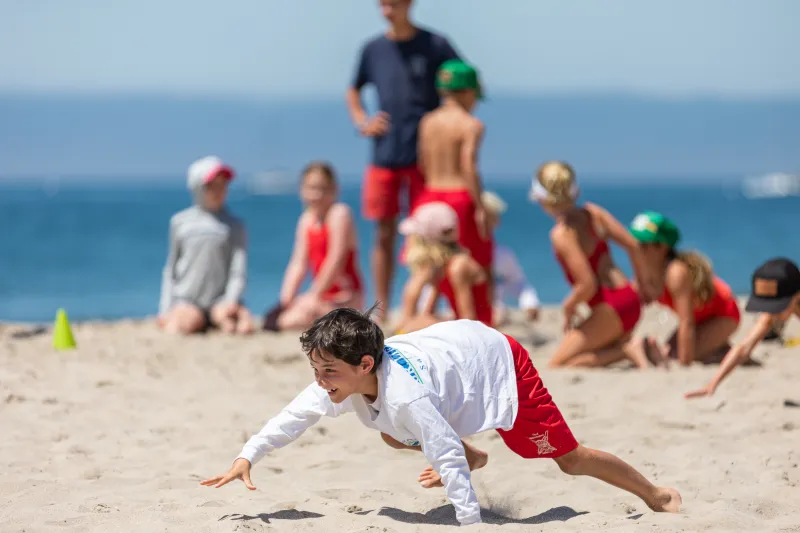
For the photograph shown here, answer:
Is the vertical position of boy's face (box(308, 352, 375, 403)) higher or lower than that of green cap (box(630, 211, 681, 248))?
lower

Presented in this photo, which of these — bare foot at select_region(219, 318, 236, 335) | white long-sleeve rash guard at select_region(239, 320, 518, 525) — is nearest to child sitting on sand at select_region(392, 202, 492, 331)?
bare foot at select_region(219, 318, 236, 335)

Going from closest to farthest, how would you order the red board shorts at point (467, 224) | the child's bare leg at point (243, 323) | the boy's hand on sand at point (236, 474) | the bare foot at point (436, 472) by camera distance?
the boy's hand on sand at point (236, 474), the bare foot at point (436, 472), the red board shorts at point (467, 224), the child's bare leg at point (243, 323)

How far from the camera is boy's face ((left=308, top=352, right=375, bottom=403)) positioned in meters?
3.36

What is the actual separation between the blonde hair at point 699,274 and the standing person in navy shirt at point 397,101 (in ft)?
7.64

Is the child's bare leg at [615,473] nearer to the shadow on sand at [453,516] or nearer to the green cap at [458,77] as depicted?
the shadow on sand at [453,516]

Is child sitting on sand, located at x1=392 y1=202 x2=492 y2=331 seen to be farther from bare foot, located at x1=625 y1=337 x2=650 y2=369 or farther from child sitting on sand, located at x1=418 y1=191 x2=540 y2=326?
child sitting on sand, located at x1=418 y1=191 x2=540 y2=326

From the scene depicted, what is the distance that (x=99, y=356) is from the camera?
6703 mm

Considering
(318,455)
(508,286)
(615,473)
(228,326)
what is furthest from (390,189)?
(615,473)

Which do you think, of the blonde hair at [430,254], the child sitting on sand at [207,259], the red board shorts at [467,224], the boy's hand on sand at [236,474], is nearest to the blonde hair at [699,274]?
the blonde hair at [430,254]

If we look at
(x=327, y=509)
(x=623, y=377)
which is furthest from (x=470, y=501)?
(x=623, y=377)

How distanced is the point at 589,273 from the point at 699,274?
67 centimetres

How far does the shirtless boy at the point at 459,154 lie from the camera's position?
24.1ft

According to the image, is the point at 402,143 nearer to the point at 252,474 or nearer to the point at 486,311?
the point at 486,311

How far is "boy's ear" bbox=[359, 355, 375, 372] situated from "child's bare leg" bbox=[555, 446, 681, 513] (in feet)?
2.70
